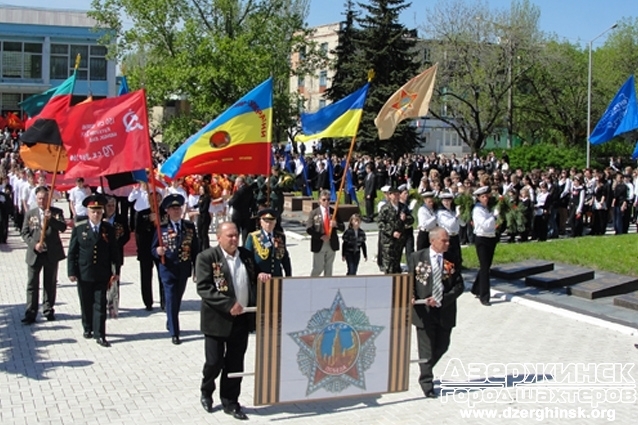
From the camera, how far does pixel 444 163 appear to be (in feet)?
122

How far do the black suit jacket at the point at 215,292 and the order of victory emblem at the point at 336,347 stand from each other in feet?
2.03

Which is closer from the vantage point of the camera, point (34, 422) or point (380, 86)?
point (34, 422)

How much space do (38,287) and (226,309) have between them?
4.94 metres

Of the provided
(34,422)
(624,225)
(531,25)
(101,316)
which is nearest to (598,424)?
(34,422)

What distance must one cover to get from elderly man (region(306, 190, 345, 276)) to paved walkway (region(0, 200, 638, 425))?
83.4 inches

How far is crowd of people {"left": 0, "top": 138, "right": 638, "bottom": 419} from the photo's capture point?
7.54 m

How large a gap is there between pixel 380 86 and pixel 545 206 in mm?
25936

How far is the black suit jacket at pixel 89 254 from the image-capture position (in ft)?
33.1

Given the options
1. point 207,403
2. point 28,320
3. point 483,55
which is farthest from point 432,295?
point 483,55

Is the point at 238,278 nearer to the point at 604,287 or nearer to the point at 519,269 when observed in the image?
the point at 604,287

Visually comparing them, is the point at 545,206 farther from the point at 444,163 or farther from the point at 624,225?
the point at 444,163

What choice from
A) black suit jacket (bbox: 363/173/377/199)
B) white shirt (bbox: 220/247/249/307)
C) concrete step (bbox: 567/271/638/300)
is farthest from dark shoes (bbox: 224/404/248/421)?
black suit jacket (bbox: 363/173/377/199)

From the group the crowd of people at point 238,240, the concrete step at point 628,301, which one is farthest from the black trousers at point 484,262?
the concrete step at point 628,301

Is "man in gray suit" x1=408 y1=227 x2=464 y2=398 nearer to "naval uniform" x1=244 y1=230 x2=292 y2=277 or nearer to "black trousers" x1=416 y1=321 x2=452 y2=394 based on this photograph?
"black trousers" x1=416 y1=321 x2=452 y2=394
